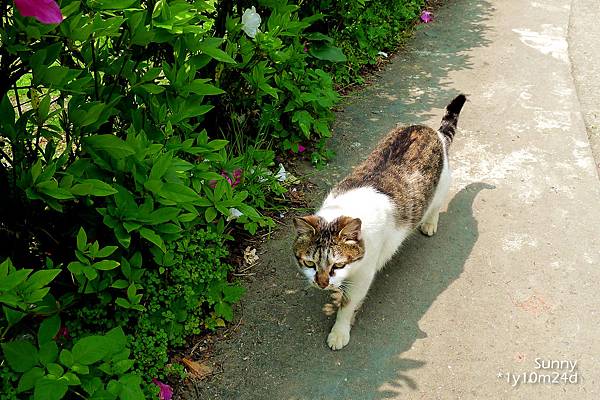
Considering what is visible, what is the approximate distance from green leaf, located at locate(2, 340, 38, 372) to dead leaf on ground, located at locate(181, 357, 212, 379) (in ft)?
3.08

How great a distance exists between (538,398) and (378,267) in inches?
41.5

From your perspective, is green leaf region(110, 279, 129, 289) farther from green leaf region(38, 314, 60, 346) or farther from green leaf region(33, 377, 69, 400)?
green leaf region(33, 377, 69, 400)

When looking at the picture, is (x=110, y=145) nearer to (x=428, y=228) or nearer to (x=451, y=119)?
(x=428, y=228)

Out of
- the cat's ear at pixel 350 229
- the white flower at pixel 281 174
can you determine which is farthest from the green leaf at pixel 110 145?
the white flower at pixel 281 174

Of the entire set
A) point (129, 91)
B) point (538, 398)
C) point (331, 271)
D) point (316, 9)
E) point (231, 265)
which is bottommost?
point (538, 398)

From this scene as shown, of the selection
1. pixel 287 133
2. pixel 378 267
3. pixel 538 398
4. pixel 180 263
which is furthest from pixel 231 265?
pixel 538 398

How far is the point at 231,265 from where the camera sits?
3502 millimetres

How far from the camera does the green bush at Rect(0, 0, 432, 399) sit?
2051 millimetres

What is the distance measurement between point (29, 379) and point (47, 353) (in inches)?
4.2

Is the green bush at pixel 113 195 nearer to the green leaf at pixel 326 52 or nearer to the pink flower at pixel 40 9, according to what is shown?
the pink flower at pixel 40 9

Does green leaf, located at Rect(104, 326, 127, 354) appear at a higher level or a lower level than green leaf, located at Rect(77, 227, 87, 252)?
lower

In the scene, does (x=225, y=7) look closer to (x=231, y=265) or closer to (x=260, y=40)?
(x=260, y=40)

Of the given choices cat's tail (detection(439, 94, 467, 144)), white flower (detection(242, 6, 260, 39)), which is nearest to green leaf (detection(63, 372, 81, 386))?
white flower (detection(242, 6, 260, 39))

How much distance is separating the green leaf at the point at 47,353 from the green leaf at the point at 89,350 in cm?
7
